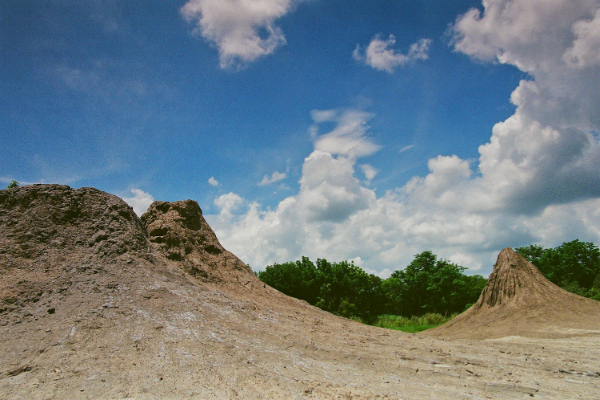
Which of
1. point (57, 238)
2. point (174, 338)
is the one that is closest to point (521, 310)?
point (174, 338)

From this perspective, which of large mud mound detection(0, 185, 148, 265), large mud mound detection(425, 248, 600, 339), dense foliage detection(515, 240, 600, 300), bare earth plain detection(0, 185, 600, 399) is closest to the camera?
bare earth plain detection(0, 185, 600, 399)

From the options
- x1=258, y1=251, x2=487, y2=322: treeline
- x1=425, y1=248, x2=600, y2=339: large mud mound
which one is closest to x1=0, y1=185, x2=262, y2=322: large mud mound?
x1=425, y1=248, x2=600, y2=339: large mud mound

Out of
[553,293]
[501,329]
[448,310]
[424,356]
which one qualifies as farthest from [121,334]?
[448,310]

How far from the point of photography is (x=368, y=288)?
126 ft

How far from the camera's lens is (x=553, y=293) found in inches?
741

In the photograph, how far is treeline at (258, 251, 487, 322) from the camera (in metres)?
34.5

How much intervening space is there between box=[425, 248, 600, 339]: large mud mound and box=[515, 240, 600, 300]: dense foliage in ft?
78.0

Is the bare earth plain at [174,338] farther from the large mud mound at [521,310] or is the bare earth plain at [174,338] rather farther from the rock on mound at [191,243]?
the large mud mound at [521,310]

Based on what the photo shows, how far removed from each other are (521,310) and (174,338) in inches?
714

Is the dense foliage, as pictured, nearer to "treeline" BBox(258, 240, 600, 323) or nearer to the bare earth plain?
"treeline" BBox(258, 240, 600, 323)

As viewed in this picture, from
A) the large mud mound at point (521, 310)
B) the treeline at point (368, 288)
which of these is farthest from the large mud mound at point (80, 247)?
the treeline at point (368, 288)

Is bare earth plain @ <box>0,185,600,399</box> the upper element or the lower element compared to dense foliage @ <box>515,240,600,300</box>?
lower

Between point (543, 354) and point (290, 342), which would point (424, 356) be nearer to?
point (290, 342)

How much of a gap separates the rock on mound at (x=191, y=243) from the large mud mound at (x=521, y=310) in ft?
41.1
